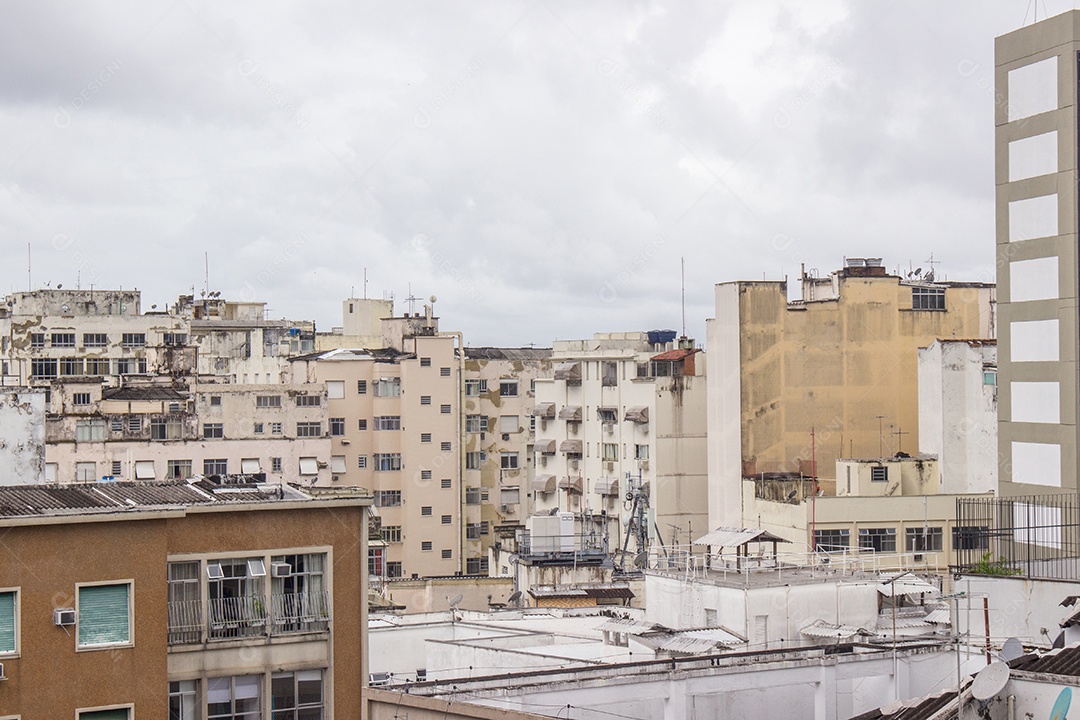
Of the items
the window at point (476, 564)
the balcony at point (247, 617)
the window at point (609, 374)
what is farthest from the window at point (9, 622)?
the window at point (476, 564)

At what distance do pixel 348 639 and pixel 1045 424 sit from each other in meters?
20.5

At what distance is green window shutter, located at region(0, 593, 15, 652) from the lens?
85.6 feet

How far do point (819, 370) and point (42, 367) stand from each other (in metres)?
54.5

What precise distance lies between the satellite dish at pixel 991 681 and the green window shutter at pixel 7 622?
15.7m

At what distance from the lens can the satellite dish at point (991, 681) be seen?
18047 mm

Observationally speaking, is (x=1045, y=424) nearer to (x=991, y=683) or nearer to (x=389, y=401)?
(x=991, y=683)

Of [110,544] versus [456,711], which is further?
[110,544]

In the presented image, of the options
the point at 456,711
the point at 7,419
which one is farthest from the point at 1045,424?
the point at 7,419

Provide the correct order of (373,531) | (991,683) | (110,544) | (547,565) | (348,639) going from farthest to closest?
(373,531), (547,565), (348,639), (110,544), (991,683)

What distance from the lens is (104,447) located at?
8106 cm

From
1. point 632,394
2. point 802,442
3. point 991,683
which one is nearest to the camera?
point 991,683

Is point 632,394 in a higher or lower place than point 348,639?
higher

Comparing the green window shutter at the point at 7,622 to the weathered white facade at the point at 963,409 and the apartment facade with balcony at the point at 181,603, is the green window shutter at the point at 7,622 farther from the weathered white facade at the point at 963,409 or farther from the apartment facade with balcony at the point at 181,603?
the weathered white facade at the point at 963,409

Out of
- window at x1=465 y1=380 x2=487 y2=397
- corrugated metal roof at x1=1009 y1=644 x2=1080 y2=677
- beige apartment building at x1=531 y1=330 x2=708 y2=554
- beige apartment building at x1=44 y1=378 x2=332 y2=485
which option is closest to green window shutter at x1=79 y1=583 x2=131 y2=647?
corrugated metal roof at x1=1009 y1=644 x2=1080 y2=677
